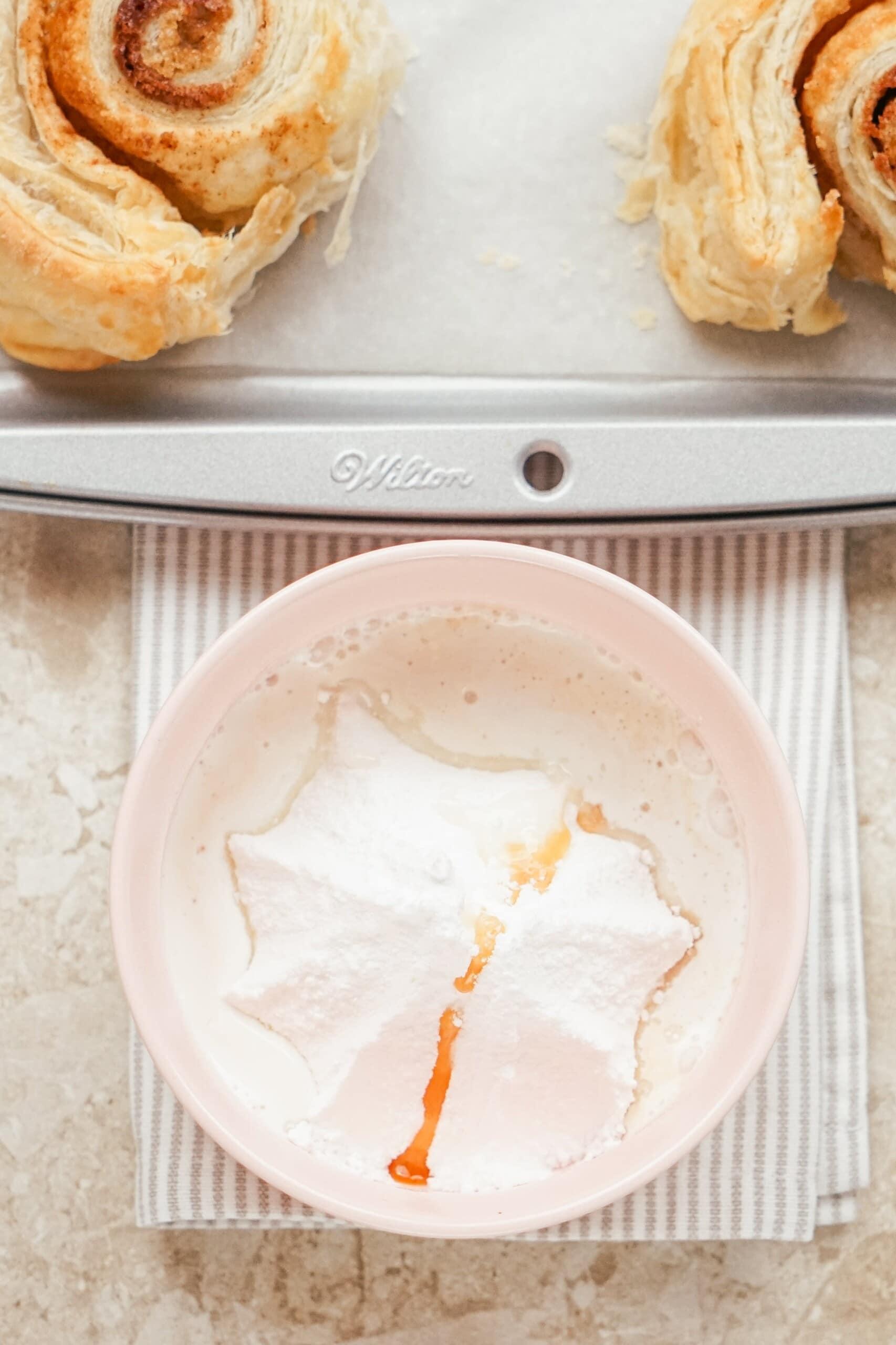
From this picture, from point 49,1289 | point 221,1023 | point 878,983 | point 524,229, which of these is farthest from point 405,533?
point 49,1289

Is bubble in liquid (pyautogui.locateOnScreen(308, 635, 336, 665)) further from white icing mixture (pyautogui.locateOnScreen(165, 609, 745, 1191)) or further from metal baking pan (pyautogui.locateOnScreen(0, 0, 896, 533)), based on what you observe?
metal baking pan (pyautogui.locateOnScreen(0, 0, 896, 533))

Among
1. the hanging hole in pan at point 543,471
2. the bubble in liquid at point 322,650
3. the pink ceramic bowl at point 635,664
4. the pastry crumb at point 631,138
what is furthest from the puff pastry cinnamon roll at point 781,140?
the bubble in liquid at point 322,650

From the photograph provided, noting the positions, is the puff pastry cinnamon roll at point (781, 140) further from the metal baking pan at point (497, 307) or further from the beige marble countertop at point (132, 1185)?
the beige marble countertop at point (132, 1185)

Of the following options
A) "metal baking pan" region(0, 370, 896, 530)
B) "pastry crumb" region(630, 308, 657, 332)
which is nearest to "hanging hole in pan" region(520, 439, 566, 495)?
"metal baking pan" region(0, 370, 896, 530)

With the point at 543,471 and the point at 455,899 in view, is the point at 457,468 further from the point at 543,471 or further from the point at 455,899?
the point at 455,899

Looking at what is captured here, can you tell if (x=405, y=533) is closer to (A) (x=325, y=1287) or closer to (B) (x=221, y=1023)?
(B) (x=221, y=1023)
